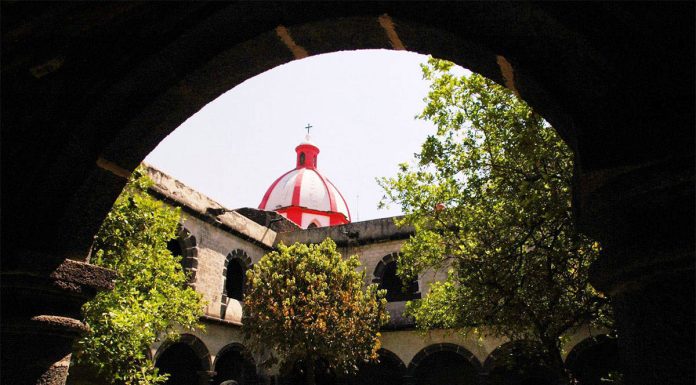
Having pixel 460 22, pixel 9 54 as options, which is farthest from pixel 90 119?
pixel 460 22

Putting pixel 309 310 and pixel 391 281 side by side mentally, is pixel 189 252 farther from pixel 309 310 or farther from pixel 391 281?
pixel 391 281

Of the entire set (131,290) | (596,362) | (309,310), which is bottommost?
(596,362)

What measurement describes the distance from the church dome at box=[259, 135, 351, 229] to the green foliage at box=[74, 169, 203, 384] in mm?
16940

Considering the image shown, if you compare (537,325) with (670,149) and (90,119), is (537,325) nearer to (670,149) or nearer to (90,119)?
(670,149)

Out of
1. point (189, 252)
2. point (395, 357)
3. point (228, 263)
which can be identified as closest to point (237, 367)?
point (228, 263)

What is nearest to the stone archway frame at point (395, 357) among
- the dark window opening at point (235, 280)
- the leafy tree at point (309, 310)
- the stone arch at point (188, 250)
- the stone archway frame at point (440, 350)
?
the stone archway frame at point (440, 350)

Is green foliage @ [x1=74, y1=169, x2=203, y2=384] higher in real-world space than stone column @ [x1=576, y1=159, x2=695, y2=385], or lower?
higher

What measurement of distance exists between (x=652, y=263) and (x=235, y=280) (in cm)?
1243

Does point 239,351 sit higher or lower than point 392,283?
lower

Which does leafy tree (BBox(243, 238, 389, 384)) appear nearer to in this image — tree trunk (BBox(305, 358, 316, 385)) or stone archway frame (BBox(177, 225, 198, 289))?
tree trunk (BBox(305, 358, 316, 385))

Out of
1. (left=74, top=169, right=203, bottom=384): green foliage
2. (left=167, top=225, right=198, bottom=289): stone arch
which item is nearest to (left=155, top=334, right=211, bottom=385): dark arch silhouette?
(left=167, top=225, right=198, bottom=289): stone arch

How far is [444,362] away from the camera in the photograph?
13305 millimetres

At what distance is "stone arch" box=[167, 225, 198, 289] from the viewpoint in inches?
432

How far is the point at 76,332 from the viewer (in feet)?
8.66
